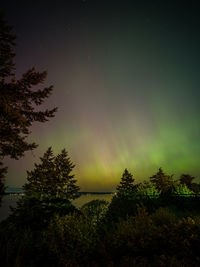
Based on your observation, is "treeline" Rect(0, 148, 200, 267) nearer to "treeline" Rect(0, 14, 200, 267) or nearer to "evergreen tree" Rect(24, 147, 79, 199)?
"treeline" Rect(0, 14, 200, 267)

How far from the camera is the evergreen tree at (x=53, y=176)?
88.1 feet

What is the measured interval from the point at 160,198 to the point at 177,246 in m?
7.51

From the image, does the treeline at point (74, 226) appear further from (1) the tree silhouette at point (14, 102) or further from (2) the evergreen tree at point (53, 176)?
(2) the evergreen tree at point (53, 176)

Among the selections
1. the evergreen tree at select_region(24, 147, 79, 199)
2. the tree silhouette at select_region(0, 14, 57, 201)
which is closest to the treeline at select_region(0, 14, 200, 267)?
the tree silhouette at select_region(0, 14, 57, 201)

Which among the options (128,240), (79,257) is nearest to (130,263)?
(128,240)

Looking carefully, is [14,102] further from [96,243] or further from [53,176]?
[53,176]

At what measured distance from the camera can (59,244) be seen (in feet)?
16.0

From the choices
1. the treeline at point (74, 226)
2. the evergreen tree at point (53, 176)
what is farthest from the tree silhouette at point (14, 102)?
the evergreen tree at point (53, 176)

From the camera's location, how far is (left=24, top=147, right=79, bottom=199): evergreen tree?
26.9m

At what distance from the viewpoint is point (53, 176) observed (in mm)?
28438

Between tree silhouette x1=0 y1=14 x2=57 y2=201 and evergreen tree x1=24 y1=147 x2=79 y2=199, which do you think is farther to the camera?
evergreen tree x1=24 y1=147 x2=79 y2=199

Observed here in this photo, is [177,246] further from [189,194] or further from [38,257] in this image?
[189,194]

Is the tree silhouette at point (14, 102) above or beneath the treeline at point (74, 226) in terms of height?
above

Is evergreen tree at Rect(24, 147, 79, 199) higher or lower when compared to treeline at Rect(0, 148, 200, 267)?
higher
